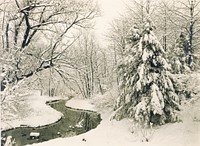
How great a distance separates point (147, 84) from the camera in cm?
556

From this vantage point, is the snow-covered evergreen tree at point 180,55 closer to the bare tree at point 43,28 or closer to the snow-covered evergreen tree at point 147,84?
the snow-covered evergreen tree at point 147,84

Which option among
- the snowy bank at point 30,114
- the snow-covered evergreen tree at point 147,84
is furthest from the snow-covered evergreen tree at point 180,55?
the snowy bank at point 30,114

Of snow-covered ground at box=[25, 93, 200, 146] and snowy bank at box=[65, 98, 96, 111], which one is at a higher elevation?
snowy bank at box=[65, 98, 96, 111]

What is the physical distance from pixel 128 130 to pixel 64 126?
6.91 feet

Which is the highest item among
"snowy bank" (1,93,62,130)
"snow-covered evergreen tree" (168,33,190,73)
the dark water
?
"snow-covered evergreen tree" (168,33,190,73)

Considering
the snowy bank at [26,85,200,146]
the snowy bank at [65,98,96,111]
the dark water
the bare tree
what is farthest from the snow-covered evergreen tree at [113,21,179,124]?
the bare tree

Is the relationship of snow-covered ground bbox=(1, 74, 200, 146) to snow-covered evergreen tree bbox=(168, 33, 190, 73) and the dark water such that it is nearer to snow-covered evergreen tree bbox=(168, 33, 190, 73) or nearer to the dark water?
the dark water

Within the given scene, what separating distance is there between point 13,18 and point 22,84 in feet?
3.82

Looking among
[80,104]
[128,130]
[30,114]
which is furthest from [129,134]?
[30,114]

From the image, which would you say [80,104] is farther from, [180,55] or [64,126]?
[180,55]

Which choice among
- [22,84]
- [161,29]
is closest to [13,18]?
[22,84]

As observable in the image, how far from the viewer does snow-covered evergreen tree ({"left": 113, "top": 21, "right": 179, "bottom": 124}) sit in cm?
535

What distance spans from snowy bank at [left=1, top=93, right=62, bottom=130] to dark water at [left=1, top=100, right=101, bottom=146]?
11 centimetres

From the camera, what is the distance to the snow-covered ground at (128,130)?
14.4 feet
